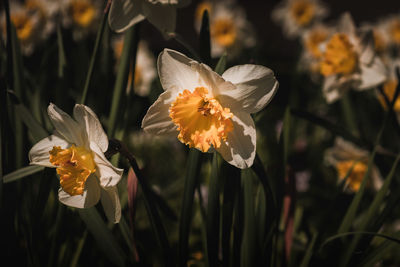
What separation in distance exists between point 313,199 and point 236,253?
1170 millimetres

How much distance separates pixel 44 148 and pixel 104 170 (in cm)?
20

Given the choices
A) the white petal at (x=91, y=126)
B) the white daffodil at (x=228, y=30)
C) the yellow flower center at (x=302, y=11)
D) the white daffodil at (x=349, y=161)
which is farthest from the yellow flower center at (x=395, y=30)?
the white petal at (x=91, y=126)

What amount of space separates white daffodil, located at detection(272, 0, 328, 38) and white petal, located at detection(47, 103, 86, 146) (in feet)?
9.24

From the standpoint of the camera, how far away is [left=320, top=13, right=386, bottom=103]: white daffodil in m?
1.47

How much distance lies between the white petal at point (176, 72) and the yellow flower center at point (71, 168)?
0.87 feet

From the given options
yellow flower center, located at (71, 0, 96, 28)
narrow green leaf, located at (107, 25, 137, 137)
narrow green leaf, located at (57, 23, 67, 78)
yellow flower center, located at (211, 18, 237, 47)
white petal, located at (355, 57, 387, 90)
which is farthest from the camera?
yellow flower center, located at (211, 18, 237, 47)

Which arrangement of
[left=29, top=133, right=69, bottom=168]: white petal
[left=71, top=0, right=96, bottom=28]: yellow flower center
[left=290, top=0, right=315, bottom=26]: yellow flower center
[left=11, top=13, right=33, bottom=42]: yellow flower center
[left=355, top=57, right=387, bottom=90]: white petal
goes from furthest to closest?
[left=290, top=0, right=315, bottom=26]: yellow flower center
[left=71, top=0, right=96, bottom=28]: yellow flower center
[left=11, top=13, right=33, bottom=42]: yellow flower center
[left=355, top=57, right=387, bottom=90]: white petal
[left=29, top=133, right=69, bottom=168]: white petal

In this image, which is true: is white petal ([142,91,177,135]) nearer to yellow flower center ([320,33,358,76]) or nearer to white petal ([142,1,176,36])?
white petal ([142,1,176,36])

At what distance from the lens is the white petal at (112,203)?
810mm

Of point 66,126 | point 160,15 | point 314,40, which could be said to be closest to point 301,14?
point 314,40

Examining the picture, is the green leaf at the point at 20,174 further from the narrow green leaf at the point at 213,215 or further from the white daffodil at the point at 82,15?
the white daffodil at the point at 82,15

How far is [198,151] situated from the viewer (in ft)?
2.87

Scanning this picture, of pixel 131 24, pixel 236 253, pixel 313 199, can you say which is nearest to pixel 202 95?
pixel 131 24

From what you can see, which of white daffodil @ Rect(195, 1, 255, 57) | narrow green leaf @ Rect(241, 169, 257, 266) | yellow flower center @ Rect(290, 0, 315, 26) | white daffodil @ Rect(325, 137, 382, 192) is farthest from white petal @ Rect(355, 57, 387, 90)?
yellow flower center @ Rect(290, 0, 315, 26)
